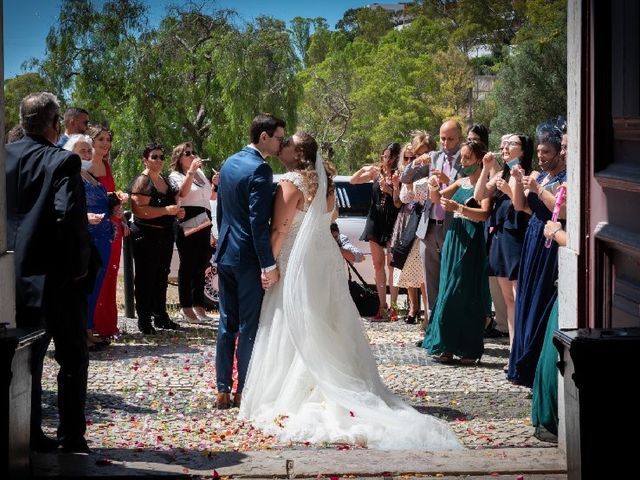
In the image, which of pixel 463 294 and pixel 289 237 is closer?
pixel 289 237

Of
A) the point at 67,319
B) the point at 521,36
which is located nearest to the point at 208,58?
the point at 67,319

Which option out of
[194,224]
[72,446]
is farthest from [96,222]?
[72,446]

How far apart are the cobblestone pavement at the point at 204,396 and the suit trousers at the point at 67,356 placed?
380 mm

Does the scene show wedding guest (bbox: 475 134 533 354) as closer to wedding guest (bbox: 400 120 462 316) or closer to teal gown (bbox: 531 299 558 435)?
wedding guest (bbox: 400 120 462 316)

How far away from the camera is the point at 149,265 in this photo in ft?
42.6

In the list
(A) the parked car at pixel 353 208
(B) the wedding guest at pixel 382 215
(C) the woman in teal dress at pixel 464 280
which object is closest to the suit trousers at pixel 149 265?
(B) the wedding guest at pixel 382 215

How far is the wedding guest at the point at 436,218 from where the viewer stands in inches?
464

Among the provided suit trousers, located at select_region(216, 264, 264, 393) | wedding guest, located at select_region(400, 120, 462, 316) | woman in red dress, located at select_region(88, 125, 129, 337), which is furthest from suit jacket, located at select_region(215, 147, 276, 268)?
wedding guest, located at select_region(400, 120, 462, 316)

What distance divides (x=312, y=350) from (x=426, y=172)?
5.11 metres

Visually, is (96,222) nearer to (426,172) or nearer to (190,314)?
(190,314)

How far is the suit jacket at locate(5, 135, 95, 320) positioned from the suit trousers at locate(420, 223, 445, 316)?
19.0 feet

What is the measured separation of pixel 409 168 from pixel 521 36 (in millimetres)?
71096

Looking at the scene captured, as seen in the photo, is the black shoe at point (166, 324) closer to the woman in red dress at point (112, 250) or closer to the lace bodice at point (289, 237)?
the woman in red dress at point (112, 250)

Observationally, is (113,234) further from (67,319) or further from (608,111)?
(608,111)
